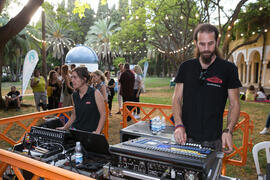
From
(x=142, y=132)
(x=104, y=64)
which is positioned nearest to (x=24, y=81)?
(x=142, y=132)

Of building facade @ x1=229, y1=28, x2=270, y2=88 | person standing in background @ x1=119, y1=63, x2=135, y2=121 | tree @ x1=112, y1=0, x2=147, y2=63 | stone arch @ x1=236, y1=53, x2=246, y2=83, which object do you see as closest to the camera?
person standing in background @ x1=119, y1=63, x2=135, y2=121

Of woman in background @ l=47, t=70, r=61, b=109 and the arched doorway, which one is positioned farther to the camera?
the arched doorway

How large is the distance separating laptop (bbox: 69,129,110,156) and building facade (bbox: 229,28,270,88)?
20.8 m

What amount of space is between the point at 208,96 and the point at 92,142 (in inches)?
51.6

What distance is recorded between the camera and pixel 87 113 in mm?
3367

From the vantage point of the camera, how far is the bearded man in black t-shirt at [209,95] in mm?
1963

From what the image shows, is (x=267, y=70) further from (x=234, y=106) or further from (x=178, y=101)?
(x=178, y=101)

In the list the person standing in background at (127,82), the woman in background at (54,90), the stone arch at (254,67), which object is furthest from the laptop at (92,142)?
the stone arch at (254,67)

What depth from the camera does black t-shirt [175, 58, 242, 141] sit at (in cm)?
199

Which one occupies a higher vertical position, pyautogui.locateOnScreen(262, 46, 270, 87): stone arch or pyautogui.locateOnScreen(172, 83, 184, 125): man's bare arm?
pyautogui.locateOnScreen(262, 46, 270, 87): stone arch

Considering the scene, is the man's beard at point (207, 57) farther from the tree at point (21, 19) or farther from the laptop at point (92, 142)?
the tree at point (21, 19)

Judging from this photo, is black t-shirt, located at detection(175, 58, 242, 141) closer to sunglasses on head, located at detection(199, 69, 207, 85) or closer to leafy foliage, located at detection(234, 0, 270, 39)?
sunglasses on head, located at detection(199, 69, 207, 85)

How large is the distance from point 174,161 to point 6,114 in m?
11.1

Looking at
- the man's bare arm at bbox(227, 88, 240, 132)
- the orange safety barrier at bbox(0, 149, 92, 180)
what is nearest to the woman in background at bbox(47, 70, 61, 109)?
the orange safety barrier at bbox(0, 149, 92, 180)
